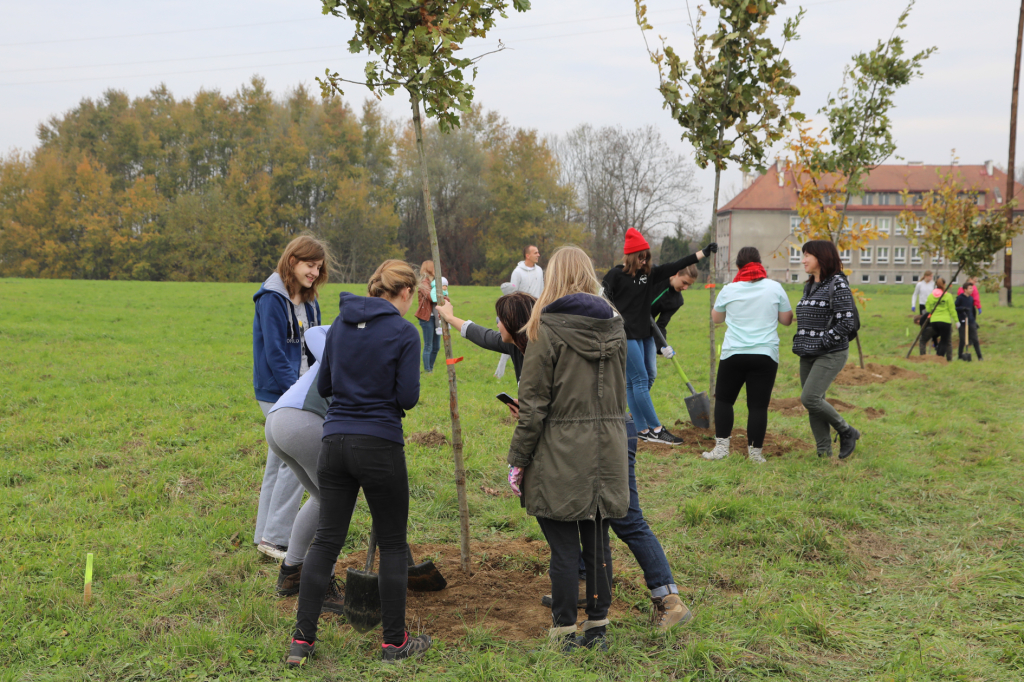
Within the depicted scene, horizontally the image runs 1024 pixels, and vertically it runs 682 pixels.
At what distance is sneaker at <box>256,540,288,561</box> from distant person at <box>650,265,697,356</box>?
14.0 ft

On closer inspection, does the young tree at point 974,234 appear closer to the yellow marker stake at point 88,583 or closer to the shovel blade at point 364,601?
the shovel blade at point 364,601

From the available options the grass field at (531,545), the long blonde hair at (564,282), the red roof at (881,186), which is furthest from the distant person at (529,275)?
the red roof at (881,186)

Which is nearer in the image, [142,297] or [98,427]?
[98,427]

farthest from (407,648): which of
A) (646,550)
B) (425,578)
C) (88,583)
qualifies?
(88,583)

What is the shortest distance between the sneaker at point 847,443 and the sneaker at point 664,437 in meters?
1.54

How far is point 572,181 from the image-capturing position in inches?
2203

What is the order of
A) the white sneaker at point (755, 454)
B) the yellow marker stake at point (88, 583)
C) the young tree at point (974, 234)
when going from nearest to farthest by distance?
the yellow marker stake at point (88, 583) < the white sneaker at point (755, 454) < the young tree at point (974, 234)

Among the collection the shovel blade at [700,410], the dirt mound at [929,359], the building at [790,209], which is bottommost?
the dirt mound at [929,359]

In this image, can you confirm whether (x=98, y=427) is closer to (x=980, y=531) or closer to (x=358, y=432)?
(x=358, y=432)

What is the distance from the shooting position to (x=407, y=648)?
3.35 metres

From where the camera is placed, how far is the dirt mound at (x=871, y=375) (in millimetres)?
11664

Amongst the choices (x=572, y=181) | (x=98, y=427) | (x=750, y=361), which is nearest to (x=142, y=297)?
(x=98, y=427)

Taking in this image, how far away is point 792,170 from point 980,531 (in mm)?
8852

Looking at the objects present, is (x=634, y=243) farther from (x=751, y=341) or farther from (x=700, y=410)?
(x=700, y=410)
